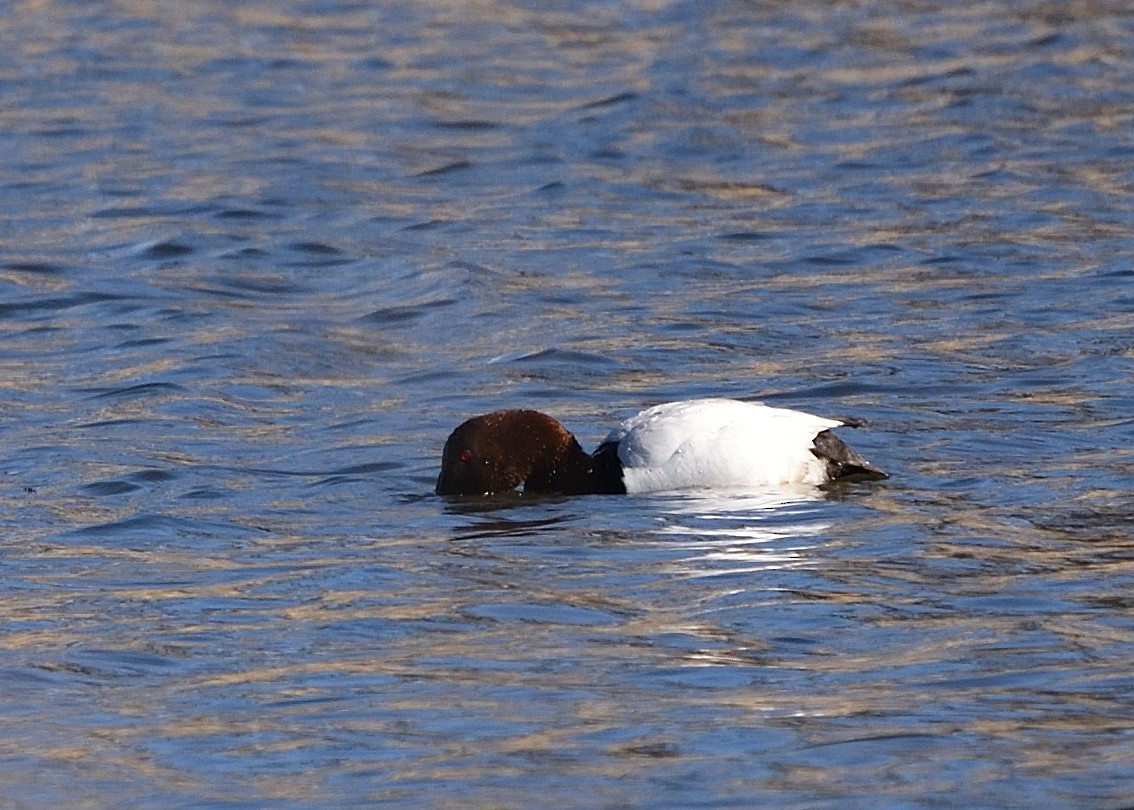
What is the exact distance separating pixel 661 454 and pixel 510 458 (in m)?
0.61

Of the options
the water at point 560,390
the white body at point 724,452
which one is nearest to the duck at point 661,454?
the white body at point 724,452

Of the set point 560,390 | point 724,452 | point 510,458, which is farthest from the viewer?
point 560,390

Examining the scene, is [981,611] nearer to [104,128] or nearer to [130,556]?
[130,556]

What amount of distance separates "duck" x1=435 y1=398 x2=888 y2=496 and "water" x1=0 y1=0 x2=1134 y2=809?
128 millimetres

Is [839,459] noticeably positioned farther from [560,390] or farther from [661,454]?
[560,390]

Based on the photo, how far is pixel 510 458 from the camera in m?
8.14

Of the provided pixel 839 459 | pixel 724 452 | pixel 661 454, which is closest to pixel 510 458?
pixel 661 454

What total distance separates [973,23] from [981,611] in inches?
551

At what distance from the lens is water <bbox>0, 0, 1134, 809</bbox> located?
521 centimetres

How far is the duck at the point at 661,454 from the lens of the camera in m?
7.83

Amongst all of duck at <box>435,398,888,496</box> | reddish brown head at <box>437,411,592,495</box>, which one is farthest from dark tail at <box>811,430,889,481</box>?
reddish brown head at <box>437,411,592,495</box>

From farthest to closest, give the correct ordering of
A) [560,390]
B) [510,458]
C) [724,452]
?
[560,390]
[510,458]
[724,452]

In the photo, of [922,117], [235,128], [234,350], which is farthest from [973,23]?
[234,350]

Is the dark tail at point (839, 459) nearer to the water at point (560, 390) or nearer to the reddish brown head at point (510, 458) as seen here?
the water at point (560, 390)
